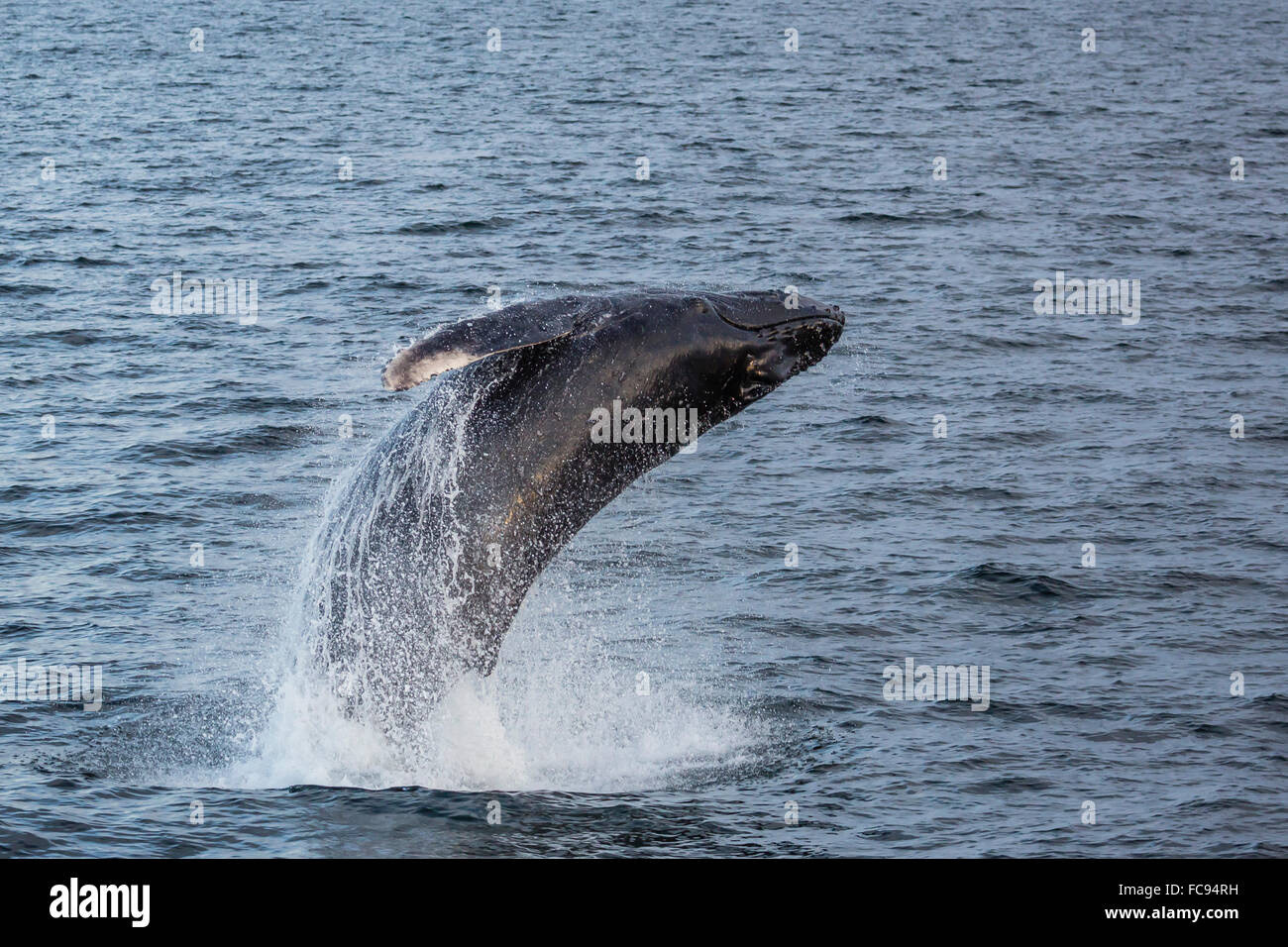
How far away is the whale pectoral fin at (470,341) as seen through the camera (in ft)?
34.8

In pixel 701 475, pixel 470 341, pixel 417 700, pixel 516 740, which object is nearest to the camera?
pixel 470 341

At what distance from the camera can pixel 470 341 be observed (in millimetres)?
10719

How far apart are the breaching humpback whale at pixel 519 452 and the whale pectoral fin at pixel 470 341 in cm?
88

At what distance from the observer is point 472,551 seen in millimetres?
13211

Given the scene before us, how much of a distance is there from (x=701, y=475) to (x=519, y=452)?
13.6 metres

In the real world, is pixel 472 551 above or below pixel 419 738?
above

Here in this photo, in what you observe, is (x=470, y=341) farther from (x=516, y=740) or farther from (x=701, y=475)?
(x=701, y=475)

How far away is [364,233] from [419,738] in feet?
94.2

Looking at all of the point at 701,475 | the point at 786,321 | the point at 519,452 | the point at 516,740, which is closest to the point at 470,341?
the point at 519,452

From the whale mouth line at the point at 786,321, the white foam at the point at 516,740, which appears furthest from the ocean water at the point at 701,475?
the whale mouth line at the point at 786,321

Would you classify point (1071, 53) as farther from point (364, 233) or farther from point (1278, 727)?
point (1278, 727)

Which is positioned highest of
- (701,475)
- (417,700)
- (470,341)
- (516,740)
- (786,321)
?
(786,321)

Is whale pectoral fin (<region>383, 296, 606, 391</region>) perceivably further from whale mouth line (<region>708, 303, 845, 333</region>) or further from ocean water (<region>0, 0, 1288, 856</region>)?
ocean water (<region>0, 0, 1288, 856</region>)
